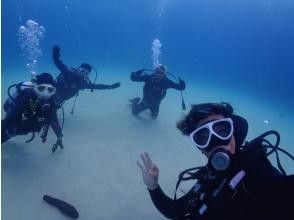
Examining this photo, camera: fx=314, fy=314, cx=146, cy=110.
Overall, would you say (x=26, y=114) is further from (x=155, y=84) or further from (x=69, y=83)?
(x=155, y=84)

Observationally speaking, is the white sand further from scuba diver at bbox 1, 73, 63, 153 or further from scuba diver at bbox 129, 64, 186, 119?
scuba diver at bbox 1, 73, 63, 153

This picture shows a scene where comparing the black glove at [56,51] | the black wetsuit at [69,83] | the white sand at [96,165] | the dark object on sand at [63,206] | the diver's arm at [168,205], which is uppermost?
the black glove at [56,51]

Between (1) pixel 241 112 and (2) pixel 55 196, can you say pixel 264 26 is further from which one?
(2) pixel 55 196

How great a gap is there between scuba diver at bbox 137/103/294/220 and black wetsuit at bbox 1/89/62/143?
Result: 334cm

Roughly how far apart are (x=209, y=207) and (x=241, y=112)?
1806cm

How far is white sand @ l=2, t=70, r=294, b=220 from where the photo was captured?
611cm

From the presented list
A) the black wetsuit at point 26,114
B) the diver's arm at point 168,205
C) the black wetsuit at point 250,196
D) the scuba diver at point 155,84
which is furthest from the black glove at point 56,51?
the black wetsuit at point 250,196

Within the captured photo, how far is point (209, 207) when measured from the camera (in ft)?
8.99

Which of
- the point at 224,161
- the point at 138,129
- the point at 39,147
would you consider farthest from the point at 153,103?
the point at 224,161

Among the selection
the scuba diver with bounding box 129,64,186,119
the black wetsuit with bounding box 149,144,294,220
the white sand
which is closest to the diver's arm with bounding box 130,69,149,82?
the scuba diver with bounding box 129,64,186,119

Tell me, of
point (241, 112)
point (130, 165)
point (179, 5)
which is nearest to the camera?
point (130, 165)

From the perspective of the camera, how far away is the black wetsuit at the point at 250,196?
7.63 ft

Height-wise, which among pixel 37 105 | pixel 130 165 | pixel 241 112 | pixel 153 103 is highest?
pixel 37 105

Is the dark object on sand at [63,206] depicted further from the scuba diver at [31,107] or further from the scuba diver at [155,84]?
the scuba diver at [155,84]
